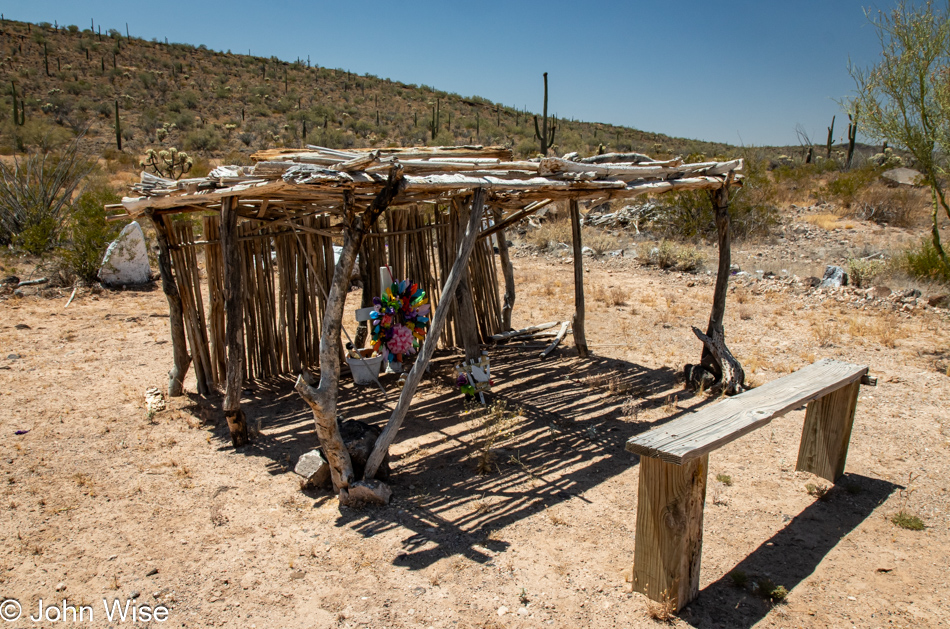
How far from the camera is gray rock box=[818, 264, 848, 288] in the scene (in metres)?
9.60

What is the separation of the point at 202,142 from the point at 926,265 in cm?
2307

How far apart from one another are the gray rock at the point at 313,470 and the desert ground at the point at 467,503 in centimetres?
12

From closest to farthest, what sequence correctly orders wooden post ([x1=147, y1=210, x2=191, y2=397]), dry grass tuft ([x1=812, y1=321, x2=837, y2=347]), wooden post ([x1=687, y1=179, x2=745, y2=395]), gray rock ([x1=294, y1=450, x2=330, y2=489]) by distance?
1. gray rock ([x1=294, y1=450, x2=330, y2=489])
2. wooden post ([x1=147, y1=210, x2=191, y2=397])
3. wooden post ([x1=687, y1=179, x2=745, y2=395])
4. dry grass tuft ([x1=812, y1=321, x2=837, y2=347])

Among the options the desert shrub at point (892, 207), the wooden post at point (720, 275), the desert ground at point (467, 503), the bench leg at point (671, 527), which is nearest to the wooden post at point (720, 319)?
the wooden post at point (720, 275)

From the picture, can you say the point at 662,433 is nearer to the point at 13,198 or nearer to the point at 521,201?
the point at 521,201

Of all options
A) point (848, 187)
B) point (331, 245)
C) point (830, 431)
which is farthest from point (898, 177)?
point (331, 245)

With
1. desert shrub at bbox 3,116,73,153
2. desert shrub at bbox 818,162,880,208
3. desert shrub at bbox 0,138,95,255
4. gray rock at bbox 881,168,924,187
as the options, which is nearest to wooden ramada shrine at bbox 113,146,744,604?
desert shrub at bbox 0,138,95,255

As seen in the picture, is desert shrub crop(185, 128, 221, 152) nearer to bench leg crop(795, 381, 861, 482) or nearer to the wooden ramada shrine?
the wooden ramada shrine

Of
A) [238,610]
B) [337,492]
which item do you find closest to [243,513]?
[337,492]

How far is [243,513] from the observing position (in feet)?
12.4

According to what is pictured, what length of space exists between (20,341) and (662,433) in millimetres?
7670

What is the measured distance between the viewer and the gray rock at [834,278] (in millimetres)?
9602

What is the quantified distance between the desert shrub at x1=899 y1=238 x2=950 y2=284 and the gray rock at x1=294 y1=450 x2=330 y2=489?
9872 mm

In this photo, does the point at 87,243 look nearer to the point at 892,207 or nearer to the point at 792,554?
the point at 792,554
